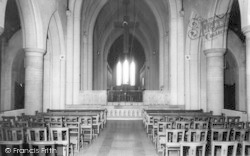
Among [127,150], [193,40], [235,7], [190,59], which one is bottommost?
[127,150]

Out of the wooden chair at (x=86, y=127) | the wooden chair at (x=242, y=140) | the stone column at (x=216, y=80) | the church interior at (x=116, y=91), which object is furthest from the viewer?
the stone column at (x=216, y=80)

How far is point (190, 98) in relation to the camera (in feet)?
57.6

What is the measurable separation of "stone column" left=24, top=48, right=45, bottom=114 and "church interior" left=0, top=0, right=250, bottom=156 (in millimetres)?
42

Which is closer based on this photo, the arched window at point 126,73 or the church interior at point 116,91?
the church interior at point 116,91

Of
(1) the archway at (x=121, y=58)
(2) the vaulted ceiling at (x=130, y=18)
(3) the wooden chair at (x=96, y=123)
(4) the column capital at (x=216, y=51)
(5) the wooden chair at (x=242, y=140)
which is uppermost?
(2) the vaulted ceiling at (x=130, y=18)

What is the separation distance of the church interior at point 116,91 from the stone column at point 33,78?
42 mm

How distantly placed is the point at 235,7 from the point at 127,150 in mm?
12152

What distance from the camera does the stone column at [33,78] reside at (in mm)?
12320

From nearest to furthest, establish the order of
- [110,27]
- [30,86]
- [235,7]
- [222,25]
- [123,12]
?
[30,86]
[222,25]
[235,7]
[123,12]
[110,27]

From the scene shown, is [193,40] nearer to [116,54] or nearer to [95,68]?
[95,68]

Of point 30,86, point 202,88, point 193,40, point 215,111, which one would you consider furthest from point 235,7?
point 30,86

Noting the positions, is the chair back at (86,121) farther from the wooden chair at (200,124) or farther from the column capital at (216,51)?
the column capital at (216,51)

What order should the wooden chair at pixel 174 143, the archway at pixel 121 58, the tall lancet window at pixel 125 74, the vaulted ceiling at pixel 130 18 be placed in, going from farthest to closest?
the tall lancet window at pixel 125 74 < the archway at pixel 121 58 < the vaulted ceiling at pixel 130 18 < the wooden chair at pixel 174 143

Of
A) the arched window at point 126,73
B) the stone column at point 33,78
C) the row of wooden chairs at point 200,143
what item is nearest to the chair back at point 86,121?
the row of wooden chairs at point 200,143
